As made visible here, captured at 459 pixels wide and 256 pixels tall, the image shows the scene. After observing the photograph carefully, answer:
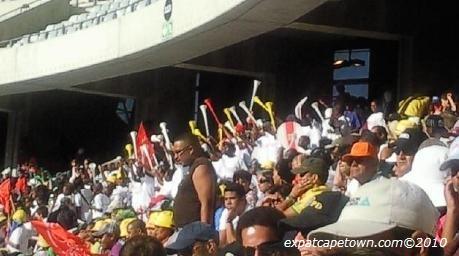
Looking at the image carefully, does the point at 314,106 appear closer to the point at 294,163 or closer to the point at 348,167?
the point at 294,163

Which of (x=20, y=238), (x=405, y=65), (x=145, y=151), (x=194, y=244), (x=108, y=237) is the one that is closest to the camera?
(x=194, y=244)

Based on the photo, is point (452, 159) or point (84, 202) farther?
point (84, 202)

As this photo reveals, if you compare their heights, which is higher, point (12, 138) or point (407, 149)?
point (407, 149)

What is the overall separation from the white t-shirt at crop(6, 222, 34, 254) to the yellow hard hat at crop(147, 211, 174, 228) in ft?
16.8

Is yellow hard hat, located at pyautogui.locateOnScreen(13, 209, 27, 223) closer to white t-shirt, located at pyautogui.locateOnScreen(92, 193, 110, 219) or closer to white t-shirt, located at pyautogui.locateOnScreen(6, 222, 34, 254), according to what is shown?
white t-shirt, located at pyautogui.locateOnScreen(6, 222, 34, 254)

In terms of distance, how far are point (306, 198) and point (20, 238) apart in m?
7.41

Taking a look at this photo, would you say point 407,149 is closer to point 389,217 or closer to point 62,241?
point 389,217

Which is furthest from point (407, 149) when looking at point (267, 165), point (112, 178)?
point (112, 178)

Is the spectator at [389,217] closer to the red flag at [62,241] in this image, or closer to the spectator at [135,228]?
the spectator at [135,228]

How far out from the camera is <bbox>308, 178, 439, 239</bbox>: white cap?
2.71 metres

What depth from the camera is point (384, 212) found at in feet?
9.00

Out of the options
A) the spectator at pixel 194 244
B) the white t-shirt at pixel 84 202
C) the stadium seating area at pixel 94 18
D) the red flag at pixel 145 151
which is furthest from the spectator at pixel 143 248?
the stadium seating area at pixel 94 18

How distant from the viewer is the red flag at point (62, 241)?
7922 mm

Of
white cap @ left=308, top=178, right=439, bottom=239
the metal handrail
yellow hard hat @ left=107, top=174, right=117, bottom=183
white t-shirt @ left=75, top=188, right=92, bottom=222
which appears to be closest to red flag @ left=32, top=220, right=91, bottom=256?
white t-shirt @ left=75, top=188, right=92, bottom=222
